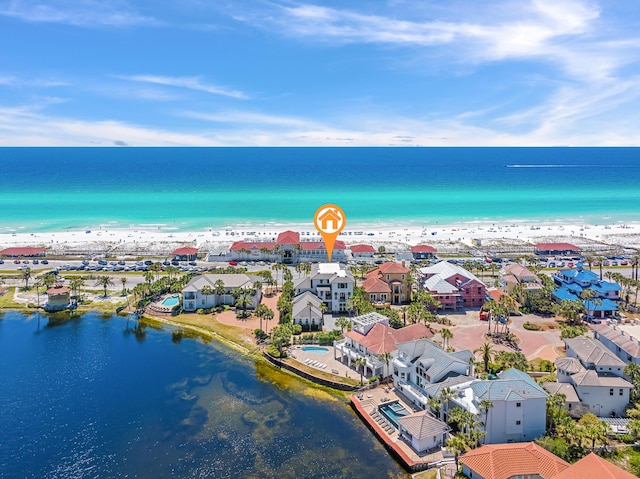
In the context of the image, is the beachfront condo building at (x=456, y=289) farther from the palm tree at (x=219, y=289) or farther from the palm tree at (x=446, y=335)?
the palm tree at (x=219, y=289)

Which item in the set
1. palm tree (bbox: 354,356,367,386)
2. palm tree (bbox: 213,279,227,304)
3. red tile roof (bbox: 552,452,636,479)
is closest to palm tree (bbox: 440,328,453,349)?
palm tree (bbox: 354,356,367,386)

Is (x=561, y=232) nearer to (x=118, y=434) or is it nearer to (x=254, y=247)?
(x=254, y=247)

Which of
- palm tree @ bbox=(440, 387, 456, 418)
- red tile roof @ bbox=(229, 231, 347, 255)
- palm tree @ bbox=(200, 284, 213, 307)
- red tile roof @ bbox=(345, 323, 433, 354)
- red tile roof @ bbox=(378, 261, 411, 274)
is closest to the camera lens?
palm tree @ bbox=(440, 387, 456, 418)

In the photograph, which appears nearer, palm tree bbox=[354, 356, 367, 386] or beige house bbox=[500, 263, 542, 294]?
palm tree bbox=[354, 356, 367, 386]

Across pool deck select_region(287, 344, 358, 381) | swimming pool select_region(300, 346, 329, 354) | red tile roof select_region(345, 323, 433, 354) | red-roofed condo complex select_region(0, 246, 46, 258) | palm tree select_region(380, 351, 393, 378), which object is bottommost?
pool deck select_region(287, 344, 358, 381)

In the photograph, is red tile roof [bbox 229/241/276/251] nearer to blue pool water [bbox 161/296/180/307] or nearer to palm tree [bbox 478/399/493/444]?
blue pool water [bbox 161/296/180/307]

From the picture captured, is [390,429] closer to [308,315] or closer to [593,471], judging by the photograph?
[593,471]

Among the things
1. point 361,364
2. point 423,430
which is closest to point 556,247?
point 361,364
